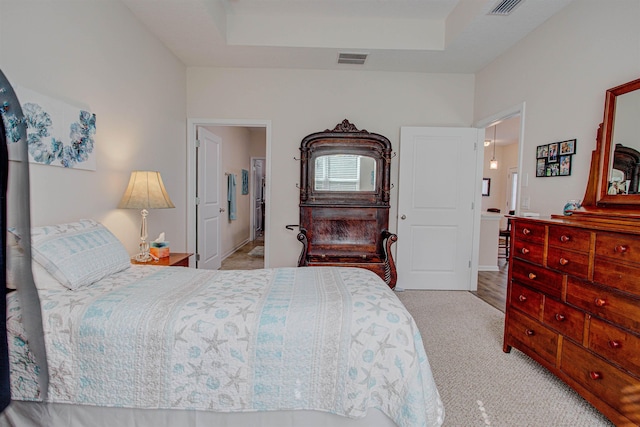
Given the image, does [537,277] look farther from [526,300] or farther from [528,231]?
[528,231]

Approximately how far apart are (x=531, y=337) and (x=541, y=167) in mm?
1449

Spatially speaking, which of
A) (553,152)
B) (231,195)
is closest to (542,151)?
(553,152)

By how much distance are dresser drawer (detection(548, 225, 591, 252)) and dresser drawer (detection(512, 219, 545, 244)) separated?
79mm

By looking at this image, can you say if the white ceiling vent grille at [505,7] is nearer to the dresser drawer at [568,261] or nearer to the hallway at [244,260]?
the dresser drawer at [568,261]

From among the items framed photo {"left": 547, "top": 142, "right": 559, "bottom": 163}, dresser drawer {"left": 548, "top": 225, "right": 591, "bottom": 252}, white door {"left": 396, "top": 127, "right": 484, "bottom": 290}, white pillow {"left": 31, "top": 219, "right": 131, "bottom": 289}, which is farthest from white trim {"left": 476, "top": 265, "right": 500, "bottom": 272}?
white pillow {"left": 31, "top": 219, "right": 131, "bottom": 289}

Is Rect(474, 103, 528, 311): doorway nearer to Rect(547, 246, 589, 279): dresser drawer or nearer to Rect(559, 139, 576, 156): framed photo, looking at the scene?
Rect(559, 139, 576, 156): framed photo

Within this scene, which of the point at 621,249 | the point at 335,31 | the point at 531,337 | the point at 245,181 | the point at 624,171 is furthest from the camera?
the point at 245,181

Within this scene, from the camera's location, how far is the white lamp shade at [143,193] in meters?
2.41

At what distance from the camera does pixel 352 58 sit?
340 centimetres

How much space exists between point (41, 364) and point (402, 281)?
3.53m

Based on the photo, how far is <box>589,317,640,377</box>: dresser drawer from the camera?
140cm

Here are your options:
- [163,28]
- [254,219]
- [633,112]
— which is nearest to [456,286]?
[633,112]

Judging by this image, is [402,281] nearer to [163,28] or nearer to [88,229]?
[88,229]

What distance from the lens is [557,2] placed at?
7.83ft
